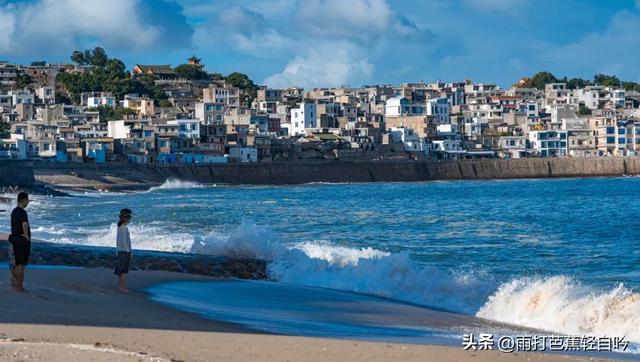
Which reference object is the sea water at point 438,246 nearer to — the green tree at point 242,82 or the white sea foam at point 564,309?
the white sea foam at point 564,309

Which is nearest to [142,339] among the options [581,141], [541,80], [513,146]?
[513,146]

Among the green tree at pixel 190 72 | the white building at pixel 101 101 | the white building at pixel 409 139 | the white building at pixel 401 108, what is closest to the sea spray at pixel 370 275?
the white building at pixel 409 139

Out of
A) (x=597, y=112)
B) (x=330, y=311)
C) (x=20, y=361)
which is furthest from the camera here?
(x=597, y=112)

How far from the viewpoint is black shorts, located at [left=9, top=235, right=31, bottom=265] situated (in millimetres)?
11250

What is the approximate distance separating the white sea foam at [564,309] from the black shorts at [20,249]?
5936 mm

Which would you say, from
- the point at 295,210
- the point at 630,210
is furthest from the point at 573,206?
the point at 295,210

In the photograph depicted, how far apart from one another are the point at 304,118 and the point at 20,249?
100083 mm

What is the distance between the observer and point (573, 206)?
49.2 meters

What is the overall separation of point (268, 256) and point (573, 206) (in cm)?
3223

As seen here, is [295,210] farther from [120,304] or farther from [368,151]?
[368,151]

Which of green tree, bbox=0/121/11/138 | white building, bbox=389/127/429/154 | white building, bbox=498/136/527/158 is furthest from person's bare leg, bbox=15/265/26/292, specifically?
white building, bbox=498/136/527/158

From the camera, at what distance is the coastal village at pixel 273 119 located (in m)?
92.9

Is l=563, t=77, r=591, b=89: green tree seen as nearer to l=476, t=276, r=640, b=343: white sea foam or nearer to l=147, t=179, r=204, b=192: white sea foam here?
l=147, t=179, r=204, b=192: white sea foam

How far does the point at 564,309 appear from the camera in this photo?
534 inches
